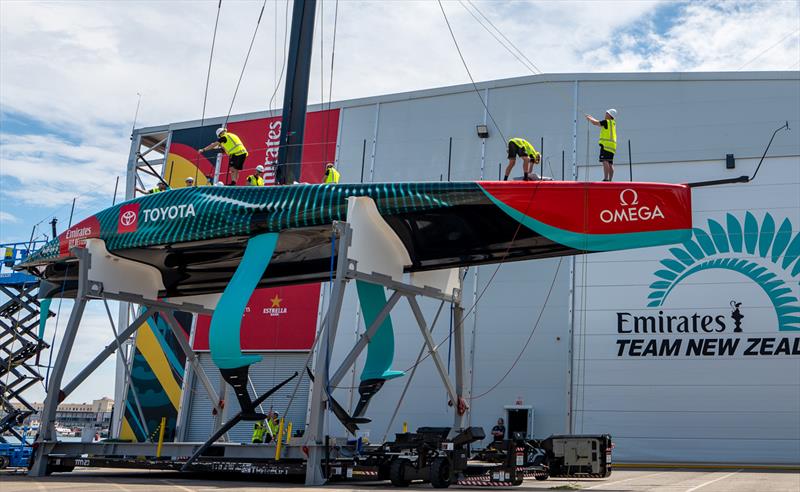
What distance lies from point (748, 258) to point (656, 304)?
2.72m

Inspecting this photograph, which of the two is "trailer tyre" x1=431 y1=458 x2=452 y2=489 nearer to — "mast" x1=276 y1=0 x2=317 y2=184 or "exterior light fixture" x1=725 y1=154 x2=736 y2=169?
"mast" x1=276 y1=0 x2=317 y2=184

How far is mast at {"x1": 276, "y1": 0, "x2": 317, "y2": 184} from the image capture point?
19.6 m

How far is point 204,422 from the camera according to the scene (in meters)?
29.0

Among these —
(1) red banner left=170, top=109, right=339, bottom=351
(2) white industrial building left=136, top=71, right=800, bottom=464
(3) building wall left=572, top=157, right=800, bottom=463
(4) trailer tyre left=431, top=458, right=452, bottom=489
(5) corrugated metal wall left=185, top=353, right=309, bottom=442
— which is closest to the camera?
(4) trailer tyre left=431, top=458, right=452, bottom=489

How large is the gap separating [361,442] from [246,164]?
17574 millimetres

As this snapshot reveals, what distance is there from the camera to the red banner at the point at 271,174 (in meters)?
27.9

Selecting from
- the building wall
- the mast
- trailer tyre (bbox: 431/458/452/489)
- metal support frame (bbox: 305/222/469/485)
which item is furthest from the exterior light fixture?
trailer tyre (bbox: 431/458/452/489)

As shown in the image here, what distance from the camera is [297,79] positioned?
65.5 feet

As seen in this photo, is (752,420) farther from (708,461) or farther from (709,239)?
(709,239)

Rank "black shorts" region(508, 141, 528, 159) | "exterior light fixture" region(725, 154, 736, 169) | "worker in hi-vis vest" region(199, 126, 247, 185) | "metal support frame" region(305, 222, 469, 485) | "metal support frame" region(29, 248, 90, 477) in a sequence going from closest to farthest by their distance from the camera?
"metal support frame" region(305, 222, 469, 485), "black shorts" region(508, 141, 528, 159), "metal support frame" region(29, 248, 90, 477), "worker in hi-vis vest" region(199, 126, 247, 185), "exterior light fixture" region(725, 154, 736, 169)

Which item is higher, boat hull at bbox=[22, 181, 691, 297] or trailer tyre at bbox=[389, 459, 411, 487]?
boat hull at bbox=[22, 181, 691, 297]

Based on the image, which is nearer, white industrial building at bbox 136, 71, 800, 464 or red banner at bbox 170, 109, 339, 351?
white industrial building at bbox 136, 71, 800, 464

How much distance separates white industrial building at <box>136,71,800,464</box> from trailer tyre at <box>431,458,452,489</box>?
756 cm

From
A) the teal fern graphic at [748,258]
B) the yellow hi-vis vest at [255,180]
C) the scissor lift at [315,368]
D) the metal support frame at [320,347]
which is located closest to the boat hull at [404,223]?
the scissor lift at [315,368]
